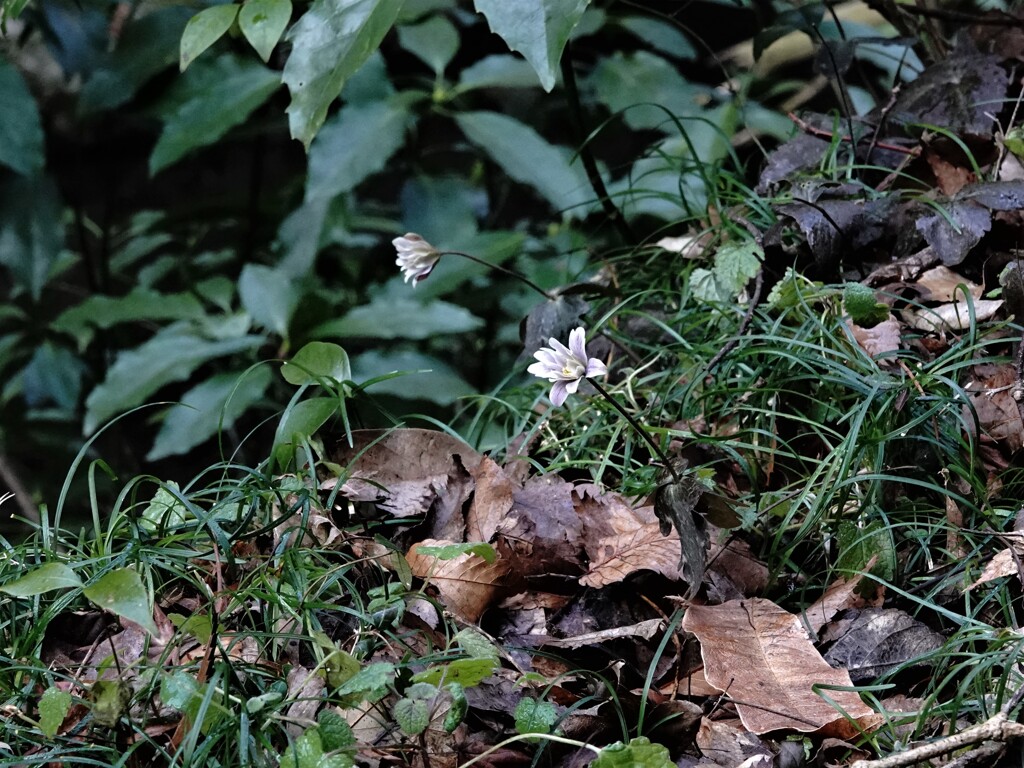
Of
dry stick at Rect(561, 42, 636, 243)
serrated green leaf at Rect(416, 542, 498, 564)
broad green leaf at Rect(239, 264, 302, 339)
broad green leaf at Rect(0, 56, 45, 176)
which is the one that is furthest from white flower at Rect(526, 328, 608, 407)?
broad green leaf at Rect(0, 56, 45, 176)

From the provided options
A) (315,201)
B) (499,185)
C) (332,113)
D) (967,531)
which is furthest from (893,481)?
(499,185)

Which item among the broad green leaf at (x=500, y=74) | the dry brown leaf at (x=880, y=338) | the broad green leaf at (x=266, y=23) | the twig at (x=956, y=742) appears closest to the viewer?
the twig at (x=956, y=742)

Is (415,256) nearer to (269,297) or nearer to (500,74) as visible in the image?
(269,297)

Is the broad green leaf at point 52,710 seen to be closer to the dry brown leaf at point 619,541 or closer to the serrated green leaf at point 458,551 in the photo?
the serrated green leaf at point 458,551

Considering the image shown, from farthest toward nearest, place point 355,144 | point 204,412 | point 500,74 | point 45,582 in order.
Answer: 1. point 500,74
2. point 355,144
3. point 204,412
4. point 45,582

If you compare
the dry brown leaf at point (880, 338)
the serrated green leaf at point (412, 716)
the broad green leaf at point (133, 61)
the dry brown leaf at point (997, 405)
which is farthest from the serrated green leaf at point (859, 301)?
the broad green leaf at point (133, 61)

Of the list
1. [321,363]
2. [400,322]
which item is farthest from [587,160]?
[321,363]
